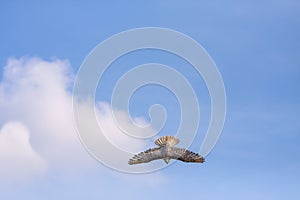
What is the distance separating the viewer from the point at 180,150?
2229 inches

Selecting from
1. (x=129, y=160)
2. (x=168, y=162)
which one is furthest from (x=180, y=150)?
(x=129, y=160)

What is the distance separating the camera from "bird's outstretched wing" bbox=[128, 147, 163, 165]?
185 feet

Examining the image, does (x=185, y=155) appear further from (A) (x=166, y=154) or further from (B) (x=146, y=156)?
(B) (x=146, y=156)

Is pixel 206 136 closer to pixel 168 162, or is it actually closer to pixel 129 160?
pixel 168 162

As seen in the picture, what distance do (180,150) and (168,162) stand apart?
2070 mm

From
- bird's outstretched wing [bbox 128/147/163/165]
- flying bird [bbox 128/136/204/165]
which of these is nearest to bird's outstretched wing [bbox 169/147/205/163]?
flying bird [bbox 128/136/204/165]

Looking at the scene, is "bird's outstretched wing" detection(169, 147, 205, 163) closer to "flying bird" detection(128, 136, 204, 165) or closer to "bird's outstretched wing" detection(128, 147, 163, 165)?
"flying bird" detection(128, 136, 204, 165)

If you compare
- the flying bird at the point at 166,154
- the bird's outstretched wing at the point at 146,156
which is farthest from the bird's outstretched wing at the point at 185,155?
the bird's outstretched wing at the point at 146,156

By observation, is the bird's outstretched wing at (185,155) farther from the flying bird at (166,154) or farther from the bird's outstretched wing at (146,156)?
the bird's outstretched wing at (146,156)

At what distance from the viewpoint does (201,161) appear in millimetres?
56594

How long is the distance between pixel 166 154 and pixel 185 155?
233cm

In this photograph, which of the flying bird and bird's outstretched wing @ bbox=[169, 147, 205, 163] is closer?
the flying bird

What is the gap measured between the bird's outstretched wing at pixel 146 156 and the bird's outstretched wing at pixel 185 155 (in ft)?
5.14

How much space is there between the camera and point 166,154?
56469mm
